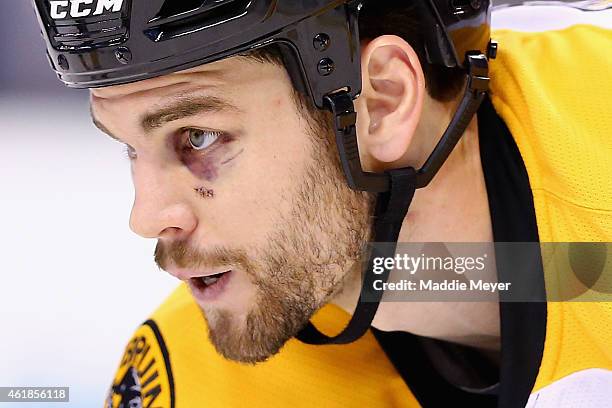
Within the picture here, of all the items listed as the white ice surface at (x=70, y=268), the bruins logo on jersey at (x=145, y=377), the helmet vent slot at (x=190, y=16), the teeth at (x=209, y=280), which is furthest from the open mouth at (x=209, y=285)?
the white ice surface at (x=70, y=268)

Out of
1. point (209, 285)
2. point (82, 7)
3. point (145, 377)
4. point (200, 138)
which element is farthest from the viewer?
point (145, 377)

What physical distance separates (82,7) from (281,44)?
0.69 ft

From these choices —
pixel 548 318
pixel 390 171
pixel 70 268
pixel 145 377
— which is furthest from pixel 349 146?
pixel 70 268

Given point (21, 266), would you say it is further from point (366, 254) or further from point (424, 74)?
point (424, 74)

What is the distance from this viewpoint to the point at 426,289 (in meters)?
1.23

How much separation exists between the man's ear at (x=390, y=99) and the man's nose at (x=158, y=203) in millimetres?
228

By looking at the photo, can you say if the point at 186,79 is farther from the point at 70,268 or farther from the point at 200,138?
the point at 70,268

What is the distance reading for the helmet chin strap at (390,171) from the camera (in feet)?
3.43

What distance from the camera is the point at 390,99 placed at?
3.58 feet

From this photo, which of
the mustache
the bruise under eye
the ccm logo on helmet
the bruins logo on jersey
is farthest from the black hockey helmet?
the bruins logo on jersey

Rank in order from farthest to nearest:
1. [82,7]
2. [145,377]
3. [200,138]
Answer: [145,377]
[200,138]
[82,7]

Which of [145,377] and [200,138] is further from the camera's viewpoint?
[145,377]

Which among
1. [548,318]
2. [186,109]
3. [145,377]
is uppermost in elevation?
[186,109]

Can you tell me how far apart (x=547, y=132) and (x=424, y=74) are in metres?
0.16
